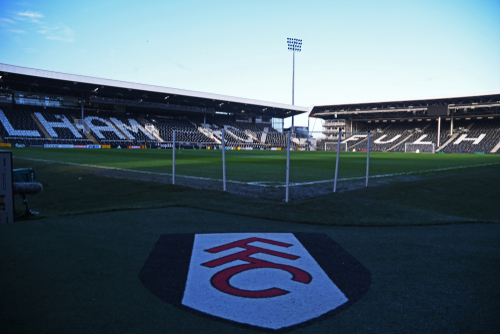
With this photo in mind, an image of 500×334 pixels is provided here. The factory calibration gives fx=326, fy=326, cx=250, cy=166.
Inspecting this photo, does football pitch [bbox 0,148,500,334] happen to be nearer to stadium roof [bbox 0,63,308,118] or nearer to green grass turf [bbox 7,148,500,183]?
green grass turf [bbox 7,148,500,183]

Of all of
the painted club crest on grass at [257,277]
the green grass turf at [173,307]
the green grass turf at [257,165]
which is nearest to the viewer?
the green grass turf at [173,307]

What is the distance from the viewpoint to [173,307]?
8.71 ft

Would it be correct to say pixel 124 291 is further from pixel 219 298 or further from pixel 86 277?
pixel 219 298

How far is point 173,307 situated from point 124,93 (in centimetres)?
5783

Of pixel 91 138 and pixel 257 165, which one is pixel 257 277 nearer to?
pixel 257 165

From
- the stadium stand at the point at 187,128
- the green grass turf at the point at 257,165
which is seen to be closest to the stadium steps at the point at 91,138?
the stadium stand at the point at 187,128

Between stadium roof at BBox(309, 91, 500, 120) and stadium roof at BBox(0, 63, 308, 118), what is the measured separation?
285 inches

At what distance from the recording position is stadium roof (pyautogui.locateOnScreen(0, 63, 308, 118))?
4430 cm

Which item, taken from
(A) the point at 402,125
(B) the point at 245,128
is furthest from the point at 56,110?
(A) the point at 402,125

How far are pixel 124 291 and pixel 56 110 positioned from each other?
5953 centimetres

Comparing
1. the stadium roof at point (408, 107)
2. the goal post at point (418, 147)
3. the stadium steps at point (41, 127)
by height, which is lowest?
the goal post at point (418, 147)

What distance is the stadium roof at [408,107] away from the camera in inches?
2159

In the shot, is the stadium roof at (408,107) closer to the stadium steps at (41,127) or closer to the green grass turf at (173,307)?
the stadium steps at (41,127)

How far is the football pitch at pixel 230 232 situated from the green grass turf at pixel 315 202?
0.04 m
